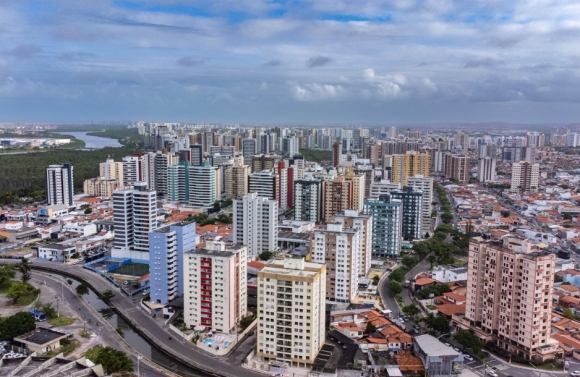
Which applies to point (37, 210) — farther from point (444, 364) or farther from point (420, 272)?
point (444, 364)

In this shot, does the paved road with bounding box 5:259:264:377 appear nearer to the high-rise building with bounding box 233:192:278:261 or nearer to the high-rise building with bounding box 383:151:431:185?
the high-rise building with bounding box 233:192:278:261

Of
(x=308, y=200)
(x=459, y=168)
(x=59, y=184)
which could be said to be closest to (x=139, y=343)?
(x=308, y=200)

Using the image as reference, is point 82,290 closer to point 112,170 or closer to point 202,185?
point 202,185

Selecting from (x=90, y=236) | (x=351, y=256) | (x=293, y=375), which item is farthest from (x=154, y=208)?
(x=293, y=375)

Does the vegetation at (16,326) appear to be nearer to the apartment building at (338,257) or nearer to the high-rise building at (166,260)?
the high-rise building at (166,260)

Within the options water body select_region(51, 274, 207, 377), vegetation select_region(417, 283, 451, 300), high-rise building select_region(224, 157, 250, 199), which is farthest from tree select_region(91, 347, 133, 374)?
high-rise building select_region(224, 157, 250, 199)

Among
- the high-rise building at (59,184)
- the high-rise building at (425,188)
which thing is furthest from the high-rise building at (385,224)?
the high-rise building at (59,184)
